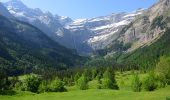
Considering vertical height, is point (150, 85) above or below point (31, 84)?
below

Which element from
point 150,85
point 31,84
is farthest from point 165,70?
point 31,84

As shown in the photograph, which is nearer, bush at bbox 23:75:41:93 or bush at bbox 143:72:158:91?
bush at bbox 143:72:158:91

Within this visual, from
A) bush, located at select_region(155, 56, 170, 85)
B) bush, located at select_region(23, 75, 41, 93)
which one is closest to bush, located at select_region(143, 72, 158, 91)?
bush, located at select_region(155, 56, 170, 85)

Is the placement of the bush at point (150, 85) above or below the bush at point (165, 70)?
below

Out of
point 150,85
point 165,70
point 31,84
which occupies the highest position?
point 165,70

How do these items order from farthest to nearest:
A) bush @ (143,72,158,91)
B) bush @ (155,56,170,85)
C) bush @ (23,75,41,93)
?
1. bush @ (23,75,41,93)
2. bush @ (155,56,170,85)
3. bush @ (143,72,158,91)

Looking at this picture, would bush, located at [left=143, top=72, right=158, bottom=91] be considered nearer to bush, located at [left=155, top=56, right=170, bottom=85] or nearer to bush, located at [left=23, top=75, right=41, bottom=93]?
bush, located at [left=155, top=56, right=170, bottom=85]

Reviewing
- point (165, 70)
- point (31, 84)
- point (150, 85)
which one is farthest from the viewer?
point (31, 84)

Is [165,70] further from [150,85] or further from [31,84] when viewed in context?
[31,84]

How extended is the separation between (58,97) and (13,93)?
2207cm

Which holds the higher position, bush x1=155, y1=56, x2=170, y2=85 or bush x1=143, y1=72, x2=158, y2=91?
bush x1=155, y1=56, x2=170, y2=85

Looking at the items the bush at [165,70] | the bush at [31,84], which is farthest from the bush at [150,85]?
the bush at [31,84]

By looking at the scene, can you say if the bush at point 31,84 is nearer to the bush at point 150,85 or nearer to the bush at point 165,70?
the bush at point 150,85

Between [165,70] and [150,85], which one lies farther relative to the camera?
[165,70]
